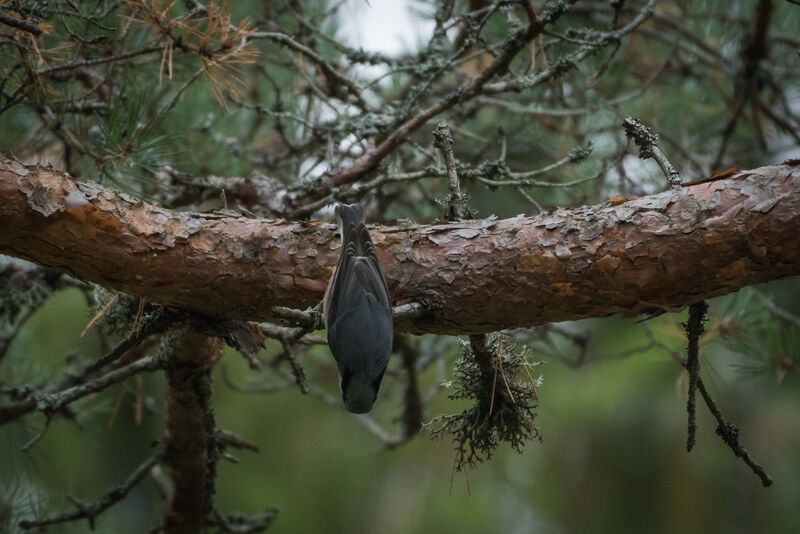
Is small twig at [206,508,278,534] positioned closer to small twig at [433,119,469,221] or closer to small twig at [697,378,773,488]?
small twig at [433,119,469,221]

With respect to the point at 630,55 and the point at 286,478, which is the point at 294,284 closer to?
the point at 630,55

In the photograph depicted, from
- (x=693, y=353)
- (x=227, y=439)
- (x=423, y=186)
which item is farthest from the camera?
(x=423, y=186)

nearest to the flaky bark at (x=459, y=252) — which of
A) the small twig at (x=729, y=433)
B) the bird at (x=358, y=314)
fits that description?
the bird at (x=358, y=314)

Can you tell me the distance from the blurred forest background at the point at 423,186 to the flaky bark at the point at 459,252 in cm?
20

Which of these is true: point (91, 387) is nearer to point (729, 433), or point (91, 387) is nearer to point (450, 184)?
point (450, 184)

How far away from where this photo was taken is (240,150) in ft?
7.33

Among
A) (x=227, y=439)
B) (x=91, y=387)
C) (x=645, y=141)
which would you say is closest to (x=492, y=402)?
(x=645, y=141)

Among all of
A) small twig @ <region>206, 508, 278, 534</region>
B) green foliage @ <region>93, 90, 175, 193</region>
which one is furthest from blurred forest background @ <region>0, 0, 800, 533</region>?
small twig @ <region>206, 508, 278, 534</region>

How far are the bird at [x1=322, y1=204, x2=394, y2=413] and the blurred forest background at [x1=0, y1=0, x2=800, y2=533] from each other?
298mm

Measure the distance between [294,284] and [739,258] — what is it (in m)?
0.76

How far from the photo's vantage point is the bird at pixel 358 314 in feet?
3.91

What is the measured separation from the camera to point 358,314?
4.11 feet

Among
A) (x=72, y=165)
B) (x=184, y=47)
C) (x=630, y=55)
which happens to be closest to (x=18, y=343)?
(x=72, y=165)

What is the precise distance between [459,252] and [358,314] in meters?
0.23
